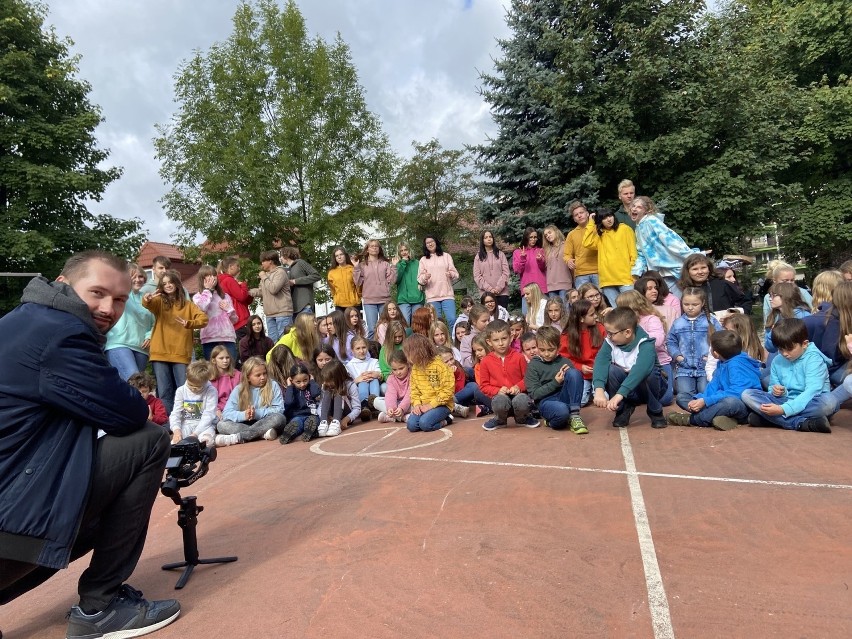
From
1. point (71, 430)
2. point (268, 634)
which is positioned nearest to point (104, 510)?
point (71, 430)

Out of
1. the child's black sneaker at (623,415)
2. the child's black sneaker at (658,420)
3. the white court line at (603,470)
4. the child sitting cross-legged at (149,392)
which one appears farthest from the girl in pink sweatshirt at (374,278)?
the child's black sneaker at (658,420)

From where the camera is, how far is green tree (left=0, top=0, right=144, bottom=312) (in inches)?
867

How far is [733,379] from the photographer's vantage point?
677cm

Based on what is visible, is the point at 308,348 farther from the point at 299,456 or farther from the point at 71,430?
the point at 71,430

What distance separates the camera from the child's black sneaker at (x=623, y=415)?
270 inches

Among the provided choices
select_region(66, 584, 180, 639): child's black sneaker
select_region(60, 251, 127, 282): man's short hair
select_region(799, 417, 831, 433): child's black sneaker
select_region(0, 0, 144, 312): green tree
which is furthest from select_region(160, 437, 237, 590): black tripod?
select_region(0, 0, 144, 312): green tree

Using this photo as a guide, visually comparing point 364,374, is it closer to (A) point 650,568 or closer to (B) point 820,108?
(A) point 650,568

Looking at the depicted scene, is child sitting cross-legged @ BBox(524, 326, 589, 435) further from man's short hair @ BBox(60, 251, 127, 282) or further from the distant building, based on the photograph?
the distant building

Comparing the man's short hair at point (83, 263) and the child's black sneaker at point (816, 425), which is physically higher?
the man's short hair at point (83, 263)

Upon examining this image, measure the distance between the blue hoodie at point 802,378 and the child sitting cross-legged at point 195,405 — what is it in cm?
653

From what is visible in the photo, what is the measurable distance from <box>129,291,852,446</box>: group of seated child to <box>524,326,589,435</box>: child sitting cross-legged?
0.01 meters

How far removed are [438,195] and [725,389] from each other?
25574 millimetres

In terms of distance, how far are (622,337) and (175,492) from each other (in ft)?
16.1

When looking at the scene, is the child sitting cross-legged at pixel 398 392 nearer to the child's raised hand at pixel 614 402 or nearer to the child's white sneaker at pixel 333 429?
the child's white sneaker at pixel 333 429
